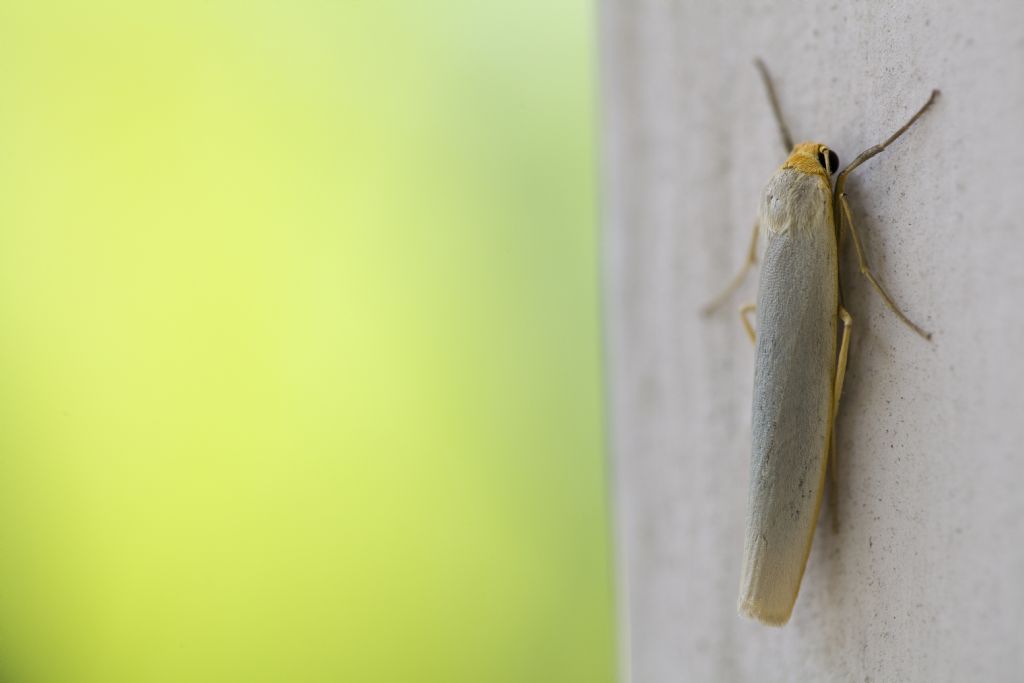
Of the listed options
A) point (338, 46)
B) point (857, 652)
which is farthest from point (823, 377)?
point (338, 46)

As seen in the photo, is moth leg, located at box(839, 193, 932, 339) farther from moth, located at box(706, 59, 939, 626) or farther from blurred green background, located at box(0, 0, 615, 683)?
blurred green background, located at box(0, 0, 615, 683)

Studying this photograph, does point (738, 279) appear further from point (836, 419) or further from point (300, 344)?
point (300, 344)

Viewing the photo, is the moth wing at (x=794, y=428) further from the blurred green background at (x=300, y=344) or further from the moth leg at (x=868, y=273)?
the blurred green background at (x=300, y=344)

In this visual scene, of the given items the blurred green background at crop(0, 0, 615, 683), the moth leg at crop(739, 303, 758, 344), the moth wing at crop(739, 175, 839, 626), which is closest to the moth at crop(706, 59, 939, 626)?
the moth wing at crop(739, 175, 839, 626)

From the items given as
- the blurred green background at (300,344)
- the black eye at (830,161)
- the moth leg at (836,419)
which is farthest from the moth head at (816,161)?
the blurred green background at (300,344)

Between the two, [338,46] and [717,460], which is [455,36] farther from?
[717,460]

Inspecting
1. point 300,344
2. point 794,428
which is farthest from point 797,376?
point 300,344
